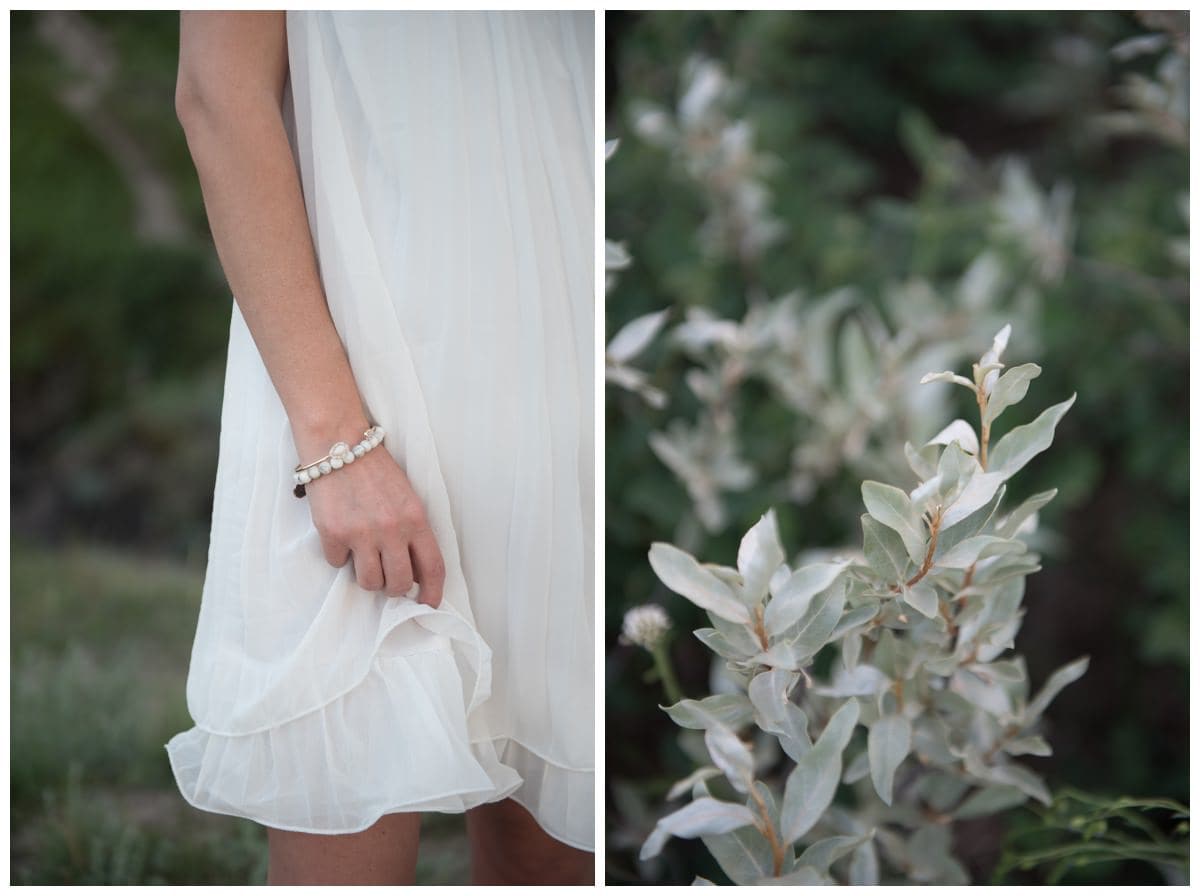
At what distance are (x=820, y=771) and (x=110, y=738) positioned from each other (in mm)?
894

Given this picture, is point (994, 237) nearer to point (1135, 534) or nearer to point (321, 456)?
point (1135, 534)

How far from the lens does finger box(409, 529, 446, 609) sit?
80cm

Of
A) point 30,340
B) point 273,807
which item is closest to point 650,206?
point 273,807

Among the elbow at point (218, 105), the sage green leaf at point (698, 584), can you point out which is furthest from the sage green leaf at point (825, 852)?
the elbow at point (218, 105)

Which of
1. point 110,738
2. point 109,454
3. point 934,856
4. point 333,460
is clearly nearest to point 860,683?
point 934,856

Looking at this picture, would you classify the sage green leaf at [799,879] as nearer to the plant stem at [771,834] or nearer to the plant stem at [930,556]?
the plant stem at [771,834]

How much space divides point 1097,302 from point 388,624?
1.17m

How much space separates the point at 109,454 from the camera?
6.10ft

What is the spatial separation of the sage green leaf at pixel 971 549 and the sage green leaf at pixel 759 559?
123 millimetres

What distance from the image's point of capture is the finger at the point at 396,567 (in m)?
0.78

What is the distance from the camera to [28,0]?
0.89 m

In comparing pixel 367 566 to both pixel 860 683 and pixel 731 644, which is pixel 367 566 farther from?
pixel 860 683

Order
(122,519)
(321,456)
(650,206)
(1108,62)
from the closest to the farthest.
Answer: (321,456) → (650,206) → (1108,62) → (122,519)

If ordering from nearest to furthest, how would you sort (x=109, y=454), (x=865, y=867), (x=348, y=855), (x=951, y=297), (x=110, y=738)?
(x=348, y=855) → (x=865, y=867) → (x=110, y=738) → (x=951, y=297) → (x=109, y=454)
